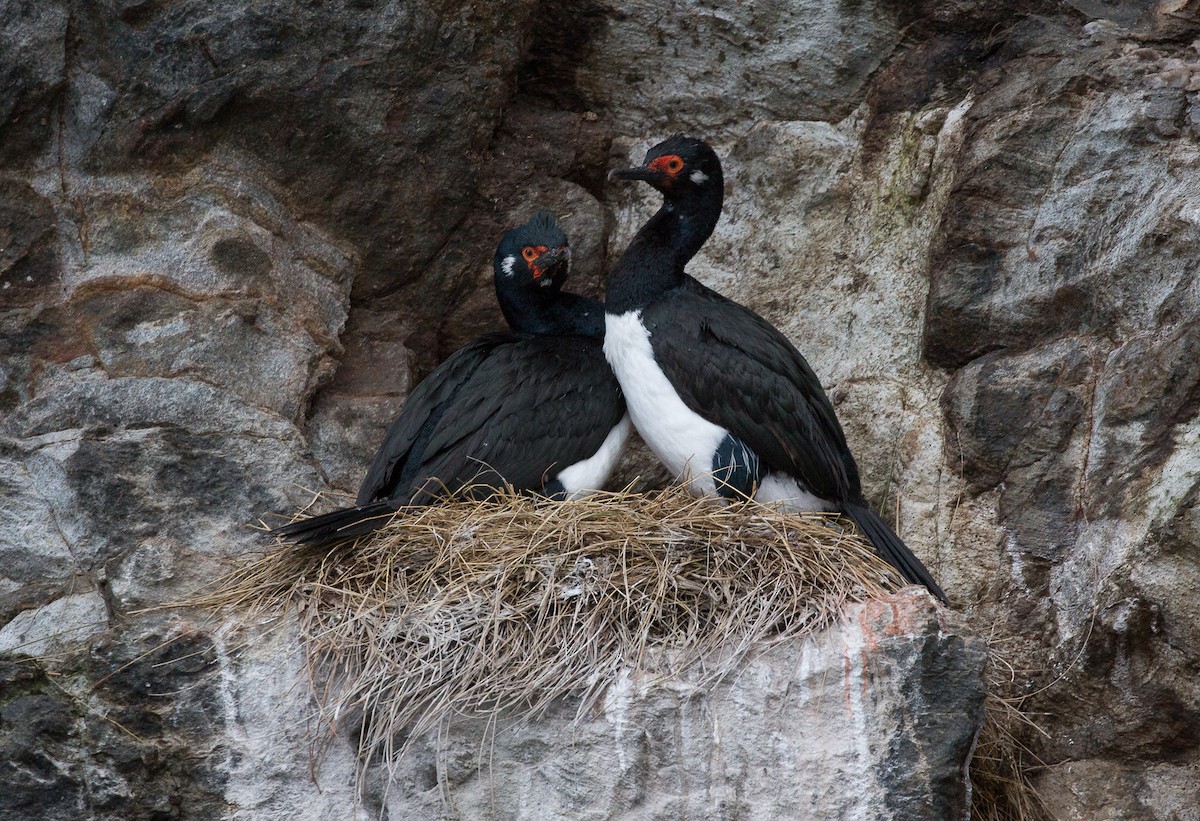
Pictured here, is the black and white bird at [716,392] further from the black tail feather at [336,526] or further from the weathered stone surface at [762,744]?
the black tail feather at [336,526]

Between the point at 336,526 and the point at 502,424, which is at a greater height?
the point at 502,424

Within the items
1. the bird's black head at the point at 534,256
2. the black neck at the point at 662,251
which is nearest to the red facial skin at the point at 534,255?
the bird's black head at the point at 534,256

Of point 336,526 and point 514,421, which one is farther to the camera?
point 514,421

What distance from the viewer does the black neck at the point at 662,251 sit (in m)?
4.67

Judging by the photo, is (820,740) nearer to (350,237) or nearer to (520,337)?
(520,337)

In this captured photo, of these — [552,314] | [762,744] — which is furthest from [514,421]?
[762,744]

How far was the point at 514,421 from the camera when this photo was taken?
4.55 metres

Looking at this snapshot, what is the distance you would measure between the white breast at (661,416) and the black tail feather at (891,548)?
0.45 metres

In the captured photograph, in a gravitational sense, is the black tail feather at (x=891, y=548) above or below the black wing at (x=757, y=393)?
below

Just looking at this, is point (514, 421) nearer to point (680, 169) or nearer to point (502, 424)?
point (502, 424)

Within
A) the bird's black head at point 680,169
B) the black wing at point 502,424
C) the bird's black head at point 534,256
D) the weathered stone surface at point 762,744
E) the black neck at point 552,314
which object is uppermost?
the bird's black head at point 680,169

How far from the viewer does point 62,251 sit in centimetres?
468

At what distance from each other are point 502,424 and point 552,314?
2.14 feet

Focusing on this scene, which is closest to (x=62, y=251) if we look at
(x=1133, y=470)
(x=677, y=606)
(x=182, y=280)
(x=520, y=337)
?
(x=182, y=280)
